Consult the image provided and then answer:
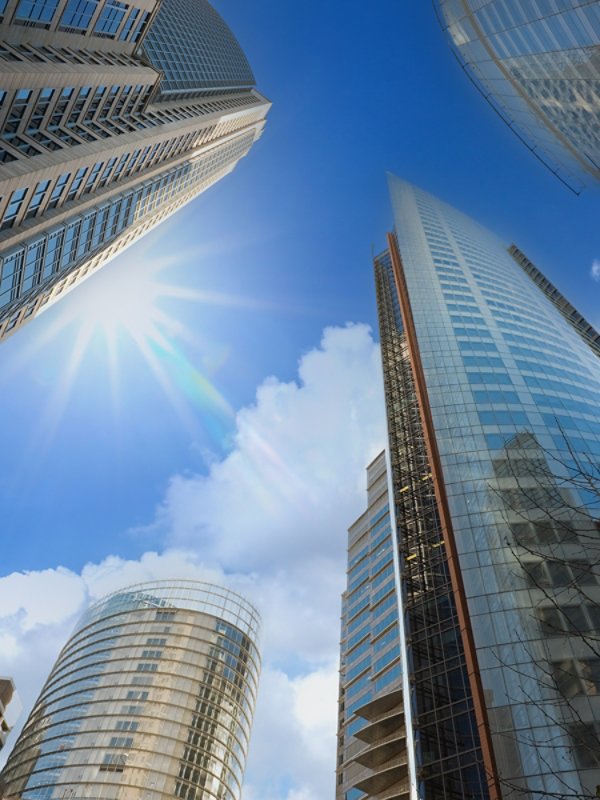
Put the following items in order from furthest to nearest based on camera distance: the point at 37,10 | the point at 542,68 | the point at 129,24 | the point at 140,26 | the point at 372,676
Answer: the point at 140,26, the point at 129,24, the point at 37,10, the point at 372,676, the point at 542,68

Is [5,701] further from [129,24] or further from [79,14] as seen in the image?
[129,24]

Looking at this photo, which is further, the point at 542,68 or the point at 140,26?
the point at 140,26

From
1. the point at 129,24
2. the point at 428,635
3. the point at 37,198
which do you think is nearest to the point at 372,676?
the point at 428,635

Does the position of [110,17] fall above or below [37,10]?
above

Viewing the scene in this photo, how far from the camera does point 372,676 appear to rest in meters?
55.3

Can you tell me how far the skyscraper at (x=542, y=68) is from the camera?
27.2 m

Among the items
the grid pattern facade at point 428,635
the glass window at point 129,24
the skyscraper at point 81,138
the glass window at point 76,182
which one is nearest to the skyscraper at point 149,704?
the grid pattern facade at point 428,635

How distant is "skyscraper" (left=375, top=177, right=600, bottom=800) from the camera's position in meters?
29.6

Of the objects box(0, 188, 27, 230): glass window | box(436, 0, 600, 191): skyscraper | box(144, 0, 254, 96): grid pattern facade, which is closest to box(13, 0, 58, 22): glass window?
box(0, 188, 27, 230): glass window

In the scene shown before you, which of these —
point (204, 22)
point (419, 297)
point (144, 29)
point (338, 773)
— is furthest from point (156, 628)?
point (204, 22)

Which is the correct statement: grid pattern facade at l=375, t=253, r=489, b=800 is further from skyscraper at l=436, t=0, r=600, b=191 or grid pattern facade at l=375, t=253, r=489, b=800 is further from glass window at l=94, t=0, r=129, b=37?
glass window at l=94, t=0, r=129, b=37

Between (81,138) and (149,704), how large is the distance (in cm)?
8264

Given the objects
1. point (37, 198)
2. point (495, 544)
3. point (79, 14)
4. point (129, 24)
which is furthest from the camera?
point (129, 24)

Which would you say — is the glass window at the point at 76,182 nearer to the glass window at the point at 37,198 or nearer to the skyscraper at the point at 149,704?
the glass window at the point at 37,198
